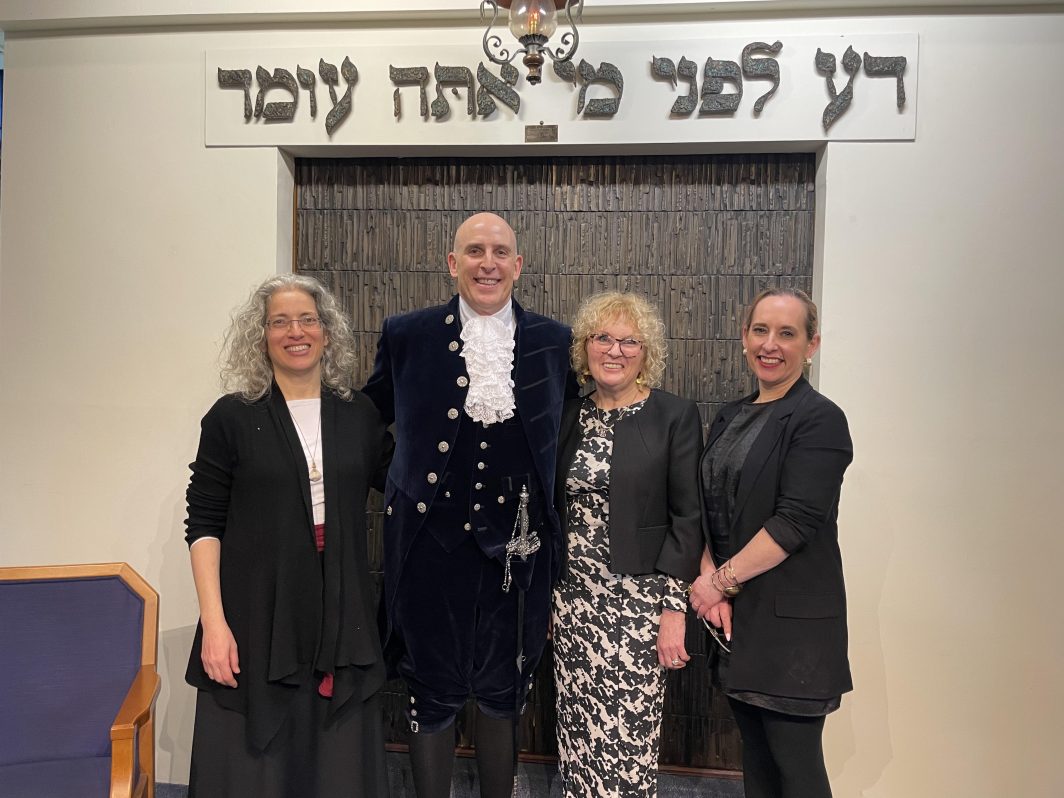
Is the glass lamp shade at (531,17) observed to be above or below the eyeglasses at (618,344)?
above

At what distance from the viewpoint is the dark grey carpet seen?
247 cm

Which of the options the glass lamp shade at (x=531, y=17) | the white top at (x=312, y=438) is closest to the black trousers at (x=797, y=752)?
the white top at (x=312, y=438)

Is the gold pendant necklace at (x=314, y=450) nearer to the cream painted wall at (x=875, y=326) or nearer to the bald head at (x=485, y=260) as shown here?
the bald head at (x=485, y=260)

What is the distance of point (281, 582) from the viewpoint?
1.67 meters

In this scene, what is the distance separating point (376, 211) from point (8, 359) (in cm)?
146

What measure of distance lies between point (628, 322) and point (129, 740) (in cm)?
159

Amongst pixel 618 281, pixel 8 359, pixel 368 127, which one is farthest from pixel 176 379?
pixel 618 281

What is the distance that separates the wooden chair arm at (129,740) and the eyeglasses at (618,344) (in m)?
1.48

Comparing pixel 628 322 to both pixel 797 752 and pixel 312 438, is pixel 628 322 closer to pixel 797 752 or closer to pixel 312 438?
pixel 312 438

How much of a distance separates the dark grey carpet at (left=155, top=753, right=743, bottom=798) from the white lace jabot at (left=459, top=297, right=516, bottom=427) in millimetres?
1513

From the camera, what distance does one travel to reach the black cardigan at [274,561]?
167cm

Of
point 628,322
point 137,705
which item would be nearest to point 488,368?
point 628,322

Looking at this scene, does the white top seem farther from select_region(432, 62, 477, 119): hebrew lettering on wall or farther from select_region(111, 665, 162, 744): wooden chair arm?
select_region(432, 62, 477, 119): hebrew lettering on wall

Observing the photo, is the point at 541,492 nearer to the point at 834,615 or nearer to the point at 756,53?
the point at 834,615
